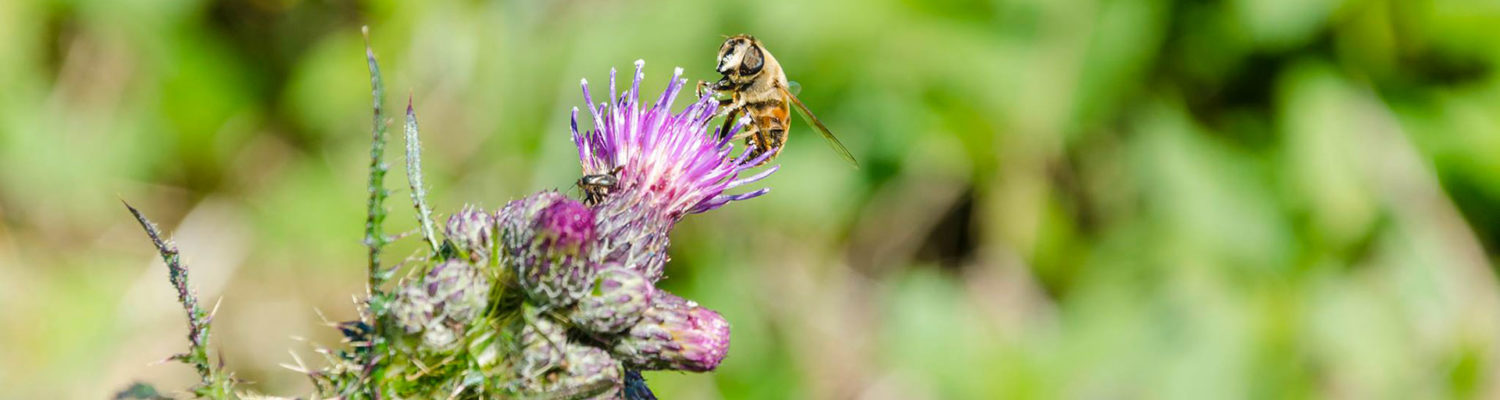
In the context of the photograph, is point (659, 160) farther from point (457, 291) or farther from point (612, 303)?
point (457, 291)

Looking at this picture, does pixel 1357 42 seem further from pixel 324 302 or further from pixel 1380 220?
pixel 324 302

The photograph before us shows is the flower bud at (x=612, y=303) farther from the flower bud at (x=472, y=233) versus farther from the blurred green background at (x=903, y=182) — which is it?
the blurred green background at (x=903, y=182)

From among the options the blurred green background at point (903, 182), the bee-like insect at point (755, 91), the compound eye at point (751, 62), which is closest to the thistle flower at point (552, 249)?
the bee-like insect at point (755, 91)

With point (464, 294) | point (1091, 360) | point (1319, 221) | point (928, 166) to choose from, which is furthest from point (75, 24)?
point (1319, 221)

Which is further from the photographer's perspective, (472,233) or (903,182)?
(903,182)

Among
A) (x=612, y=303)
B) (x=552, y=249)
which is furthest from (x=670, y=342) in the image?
(x=552, y=249)
